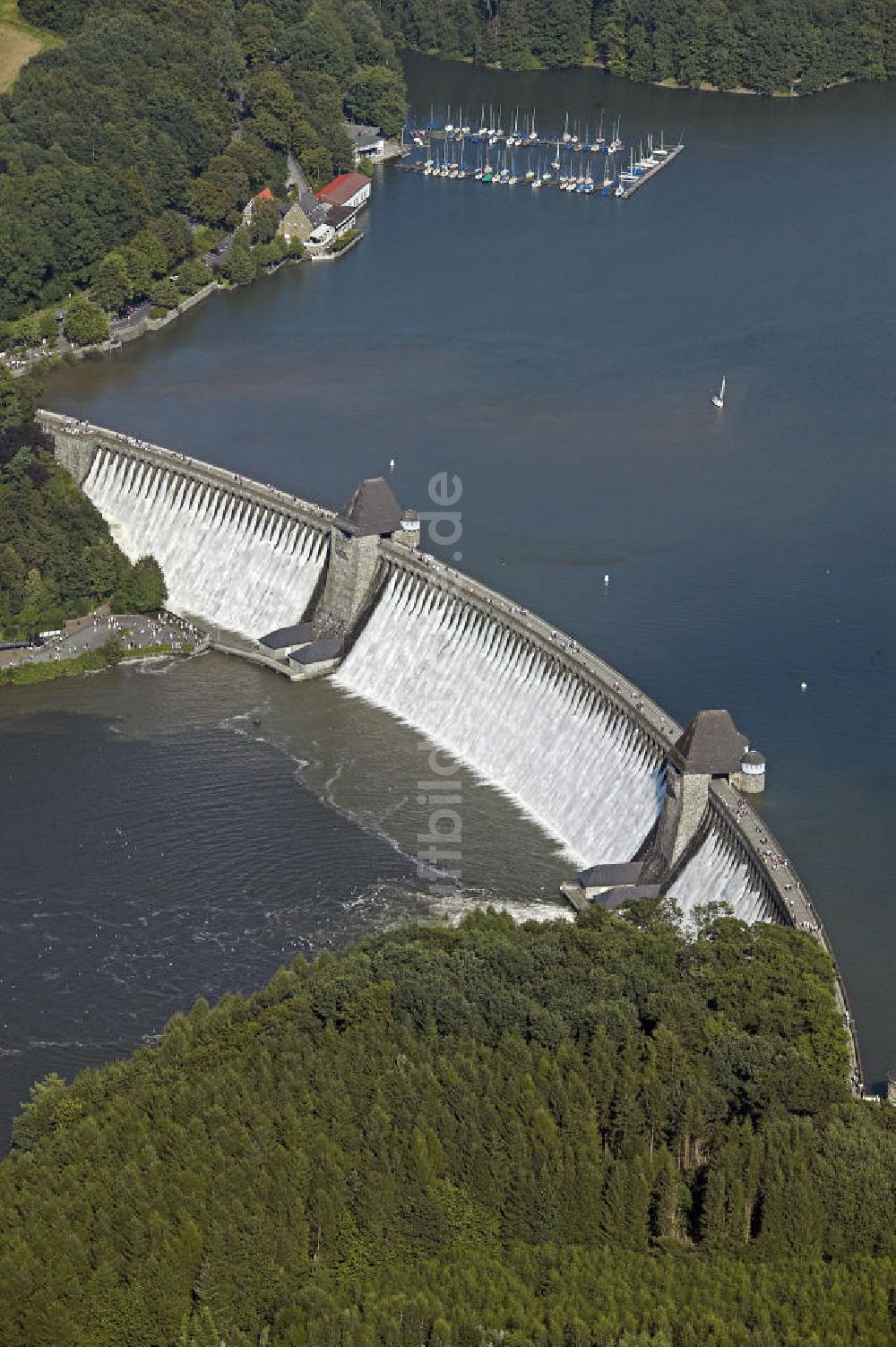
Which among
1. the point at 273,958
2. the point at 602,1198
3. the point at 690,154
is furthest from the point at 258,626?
the point at 690,154

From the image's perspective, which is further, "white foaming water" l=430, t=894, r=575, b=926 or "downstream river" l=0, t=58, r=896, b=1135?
"downstream river" l=0, t=58, r=896, b=1135

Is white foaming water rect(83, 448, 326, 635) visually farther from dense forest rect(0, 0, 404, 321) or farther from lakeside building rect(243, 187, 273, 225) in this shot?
lakeside building rect(243, 187, 273, 225)

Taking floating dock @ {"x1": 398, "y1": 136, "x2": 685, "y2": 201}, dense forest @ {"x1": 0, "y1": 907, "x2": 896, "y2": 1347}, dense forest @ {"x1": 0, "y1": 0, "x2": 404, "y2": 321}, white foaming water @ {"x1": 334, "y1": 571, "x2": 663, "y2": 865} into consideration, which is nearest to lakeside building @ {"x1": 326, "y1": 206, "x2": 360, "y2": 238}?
dense forest @ {"x1": 0, "y1": 0, "x2": 404, "y2": 321}

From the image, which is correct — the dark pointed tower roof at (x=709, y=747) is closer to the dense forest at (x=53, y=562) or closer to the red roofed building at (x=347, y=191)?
the dense forest at (x=53, y=562)

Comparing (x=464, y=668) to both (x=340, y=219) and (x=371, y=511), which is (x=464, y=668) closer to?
(x=371, y=511)

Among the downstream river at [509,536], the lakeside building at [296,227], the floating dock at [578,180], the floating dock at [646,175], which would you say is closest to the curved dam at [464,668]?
the downstream river at [509,536]
